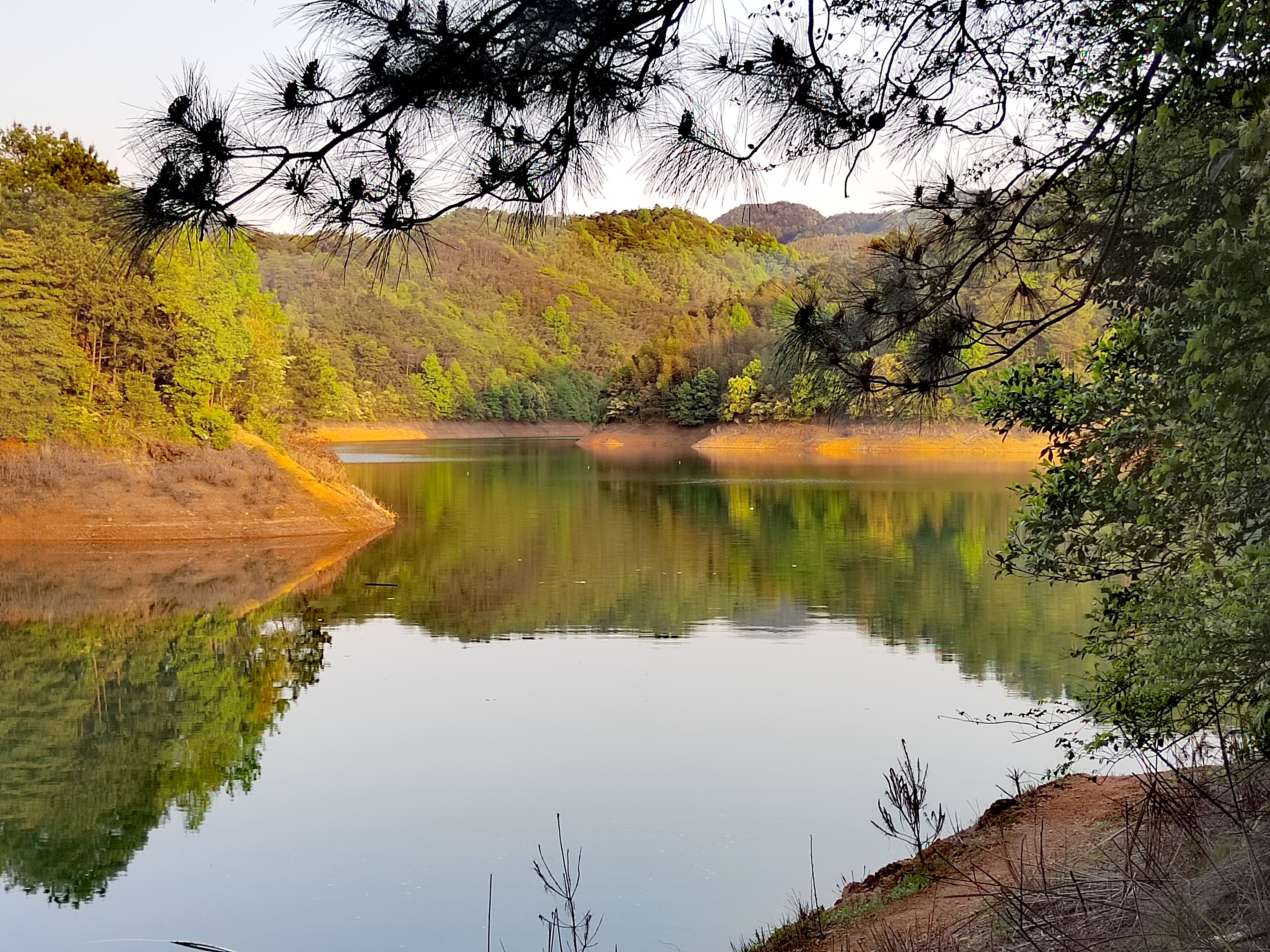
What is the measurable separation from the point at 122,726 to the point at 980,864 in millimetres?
8473

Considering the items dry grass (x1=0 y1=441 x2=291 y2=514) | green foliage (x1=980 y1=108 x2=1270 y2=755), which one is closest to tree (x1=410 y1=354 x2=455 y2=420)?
dry grass (x1=0 y1=441 x2=291 y2=514)

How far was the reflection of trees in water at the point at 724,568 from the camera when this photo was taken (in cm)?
1580

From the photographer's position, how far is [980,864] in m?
5.75

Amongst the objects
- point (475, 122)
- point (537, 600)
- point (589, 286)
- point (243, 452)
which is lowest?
point (537, 600)

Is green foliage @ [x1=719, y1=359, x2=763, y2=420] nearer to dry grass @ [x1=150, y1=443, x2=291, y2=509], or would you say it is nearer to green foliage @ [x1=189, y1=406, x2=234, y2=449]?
dry grass @ [x1=150, y1=443, x2=291, y2=509]

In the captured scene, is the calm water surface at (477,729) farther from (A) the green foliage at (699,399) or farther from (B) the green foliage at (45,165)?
(A) the green foliage at (699,399)

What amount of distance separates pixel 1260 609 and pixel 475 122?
3105 mm

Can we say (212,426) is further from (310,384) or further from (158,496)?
(310,384)

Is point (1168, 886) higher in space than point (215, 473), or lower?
higher

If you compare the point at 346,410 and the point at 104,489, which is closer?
the point at 104,489

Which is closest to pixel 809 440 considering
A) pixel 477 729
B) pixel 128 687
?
pixel 128 687

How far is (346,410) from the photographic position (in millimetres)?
84250

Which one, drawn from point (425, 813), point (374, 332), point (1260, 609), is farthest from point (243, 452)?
point (374, 332)

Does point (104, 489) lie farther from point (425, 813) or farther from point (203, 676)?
point (425, 813)
